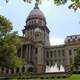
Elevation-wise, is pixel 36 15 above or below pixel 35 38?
above

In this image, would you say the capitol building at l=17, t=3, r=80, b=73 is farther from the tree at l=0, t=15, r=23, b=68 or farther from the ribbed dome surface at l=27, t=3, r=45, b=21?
the tree at l=0, t=15, r=23, b=68

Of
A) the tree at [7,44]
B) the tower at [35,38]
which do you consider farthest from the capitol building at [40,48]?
the tree at [7,44]

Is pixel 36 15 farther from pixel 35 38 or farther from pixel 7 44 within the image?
pixel 7 44

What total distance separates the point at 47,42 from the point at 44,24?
348 inches

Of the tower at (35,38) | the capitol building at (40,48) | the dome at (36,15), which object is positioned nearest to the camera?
the tower at (35,38)

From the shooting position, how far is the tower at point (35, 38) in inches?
3676

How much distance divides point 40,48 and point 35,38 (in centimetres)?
831

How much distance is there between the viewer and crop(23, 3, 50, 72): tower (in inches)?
3676

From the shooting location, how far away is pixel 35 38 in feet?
335

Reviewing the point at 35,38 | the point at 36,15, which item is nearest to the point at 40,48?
the point at 35,38

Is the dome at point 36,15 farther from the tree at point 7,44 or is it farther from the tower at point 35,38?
the tree at point 7,44

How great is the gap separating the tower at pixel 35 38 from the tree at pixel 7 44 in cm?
4078

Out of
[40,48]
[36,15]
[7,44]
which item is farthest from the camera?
[36,15]

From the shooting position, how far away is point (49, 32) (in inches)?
4697
